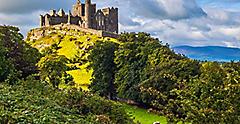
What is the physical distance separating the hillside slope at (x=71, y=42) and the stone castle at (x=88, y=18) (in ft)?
15.2

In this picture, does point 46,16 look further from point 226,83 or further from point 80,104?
point 226,83

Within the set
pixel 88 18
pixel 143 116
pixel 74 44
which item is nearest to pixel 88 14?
pixel 88 18

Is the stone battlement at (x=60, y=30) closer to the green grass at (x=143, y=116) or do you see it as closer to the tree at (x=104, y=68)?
the tree at (x=104, y=68)

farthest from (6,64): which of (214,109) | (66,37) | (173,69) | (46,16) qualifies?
(46,16)

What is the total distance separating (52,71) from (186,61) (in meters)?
19.5

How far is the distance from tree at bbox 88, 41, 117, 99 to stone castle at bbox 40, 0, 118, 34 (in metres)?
52.6

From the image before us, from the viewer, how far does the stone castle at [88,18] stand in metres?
135

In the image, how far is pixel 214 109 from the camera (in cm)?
2092

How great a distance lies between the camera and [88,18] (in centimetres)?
13412

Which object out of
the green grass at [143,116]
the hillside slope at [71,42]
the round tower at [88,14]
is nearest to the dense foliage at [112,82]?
the hillside slope at [71,42]

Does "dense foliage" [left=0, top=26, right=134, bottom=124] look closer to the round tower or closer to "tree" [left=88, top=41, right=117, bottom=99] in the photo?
"tree" [left=88, top=41, right=117, bottom=99]

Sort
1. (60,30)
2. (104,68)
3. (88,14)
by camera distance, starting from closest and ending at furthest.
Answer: (104,68)
(88,14)
(60,30)

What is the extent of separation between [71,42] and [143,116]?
65807 millimetres

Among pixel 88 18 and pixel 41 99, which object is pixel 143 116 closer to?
pixel 41 99
